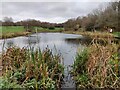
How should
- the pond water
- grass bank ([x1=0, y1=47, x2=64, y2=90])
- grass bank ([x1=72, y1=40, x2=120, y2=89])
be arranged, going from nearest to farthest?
grass bank ([x1=0, y1=47, x2=64, y2=90]) → grass bank ([x1=72, y1=40, x2=120, y2=89]) → the pond water

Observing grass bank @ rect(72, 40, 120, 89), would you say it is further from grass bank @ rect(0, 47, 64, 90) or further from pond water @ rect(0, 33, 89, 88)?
grass bank @ rect(0, 47, 64, 90)

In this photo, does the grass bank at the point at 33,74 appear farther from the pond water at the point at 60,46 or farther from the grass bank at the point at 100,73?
the grass bank at the point at 100,73

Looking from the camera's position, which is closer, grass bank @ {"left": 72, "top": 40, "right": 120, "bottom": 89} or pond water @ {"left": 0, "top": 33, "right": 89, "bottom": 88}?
grass bank @ {"left": 72, "top": 40, "right": 120, "bottom": 89}

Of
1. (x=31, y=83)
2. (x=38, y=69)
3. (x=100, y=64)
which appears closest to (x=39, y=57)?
(x=38, y=69)

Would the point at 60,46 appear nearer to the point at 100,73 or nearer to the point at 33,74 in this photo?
the point at 100,73

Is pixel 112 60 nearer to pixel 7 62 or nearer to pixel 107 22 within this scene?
pixel 7 62

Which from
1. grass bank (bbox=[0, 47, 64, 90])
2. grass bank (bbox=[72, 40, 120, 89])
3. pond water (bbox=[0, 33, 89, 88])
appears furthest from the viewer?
pond water (bbox=[0, 33, 89, 88])

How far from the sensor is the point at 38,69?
4605 mm

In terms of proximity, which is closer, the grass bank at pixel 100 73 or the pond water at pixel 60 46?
the grass bank at pixel 100 73

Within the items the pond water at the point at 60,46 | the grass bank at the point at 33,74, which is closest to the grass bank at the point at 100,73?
the pond water at the point at 60,46

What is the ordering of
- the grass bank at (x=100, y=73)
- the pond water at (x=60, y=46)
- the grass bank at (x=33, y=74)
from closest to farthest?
the grass bank at (x=33, y=74)
the grass bank at (x=100, y=73)
the pond water at (x=60, y=46)

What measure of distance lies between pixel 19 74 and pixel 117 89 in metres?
2.41

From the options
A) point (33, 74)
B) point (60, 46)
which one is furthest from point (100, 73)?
point (60, 46)

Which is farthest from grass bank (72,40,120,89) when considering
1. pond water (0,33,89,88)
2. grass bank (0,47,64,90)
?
grass bank (0,47,64,90)
